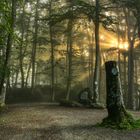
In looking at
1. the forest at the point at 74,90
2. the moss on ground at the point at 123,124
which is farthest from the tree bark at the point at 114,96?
Answer: the moss on ground at the point at 123,124

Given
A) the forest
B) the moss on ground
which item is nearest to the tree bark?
the forest

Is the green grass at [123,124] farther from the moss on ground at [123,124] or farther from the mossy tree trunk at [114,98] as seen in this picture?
the mossy tree trunk at [114,98]

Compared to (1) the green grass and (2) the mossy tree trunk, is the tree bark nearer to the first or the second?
(2) the mossy tree trunk

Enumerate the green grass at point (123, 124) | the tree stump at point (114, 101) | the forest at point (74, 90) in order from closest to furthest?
the forest at point (74, 90) < the green grass at point (123, 124) < the tree stump at point (114, 101)

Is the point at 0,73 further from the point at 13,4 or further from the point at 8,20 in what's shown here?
the point at 8,20

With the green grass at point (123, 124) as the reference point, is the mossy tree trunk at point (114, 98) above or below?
above

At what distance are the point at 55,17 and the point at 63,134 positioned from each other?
13.0 m

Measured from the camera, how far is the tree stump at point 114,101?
1144 centimetres

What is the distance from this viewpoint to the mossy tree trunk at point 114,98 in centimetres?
1150

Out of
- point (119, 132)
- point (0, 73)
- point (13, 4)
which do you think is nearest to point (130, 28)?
point (13, 4)

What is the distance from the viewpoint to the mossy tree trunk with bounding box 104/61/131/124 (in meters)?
11.5

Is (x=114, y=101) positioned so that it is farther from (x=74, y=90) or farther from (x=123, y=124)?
(x=74, y=90)

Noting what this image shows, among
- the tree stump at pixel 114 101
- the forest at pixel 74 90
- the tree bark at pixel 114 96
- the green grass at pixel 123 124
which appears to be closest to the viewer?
the forest at pixel 74 90

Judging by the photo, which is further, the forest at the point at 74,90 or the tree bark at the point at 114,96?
the tree bark at the point at 114,96
